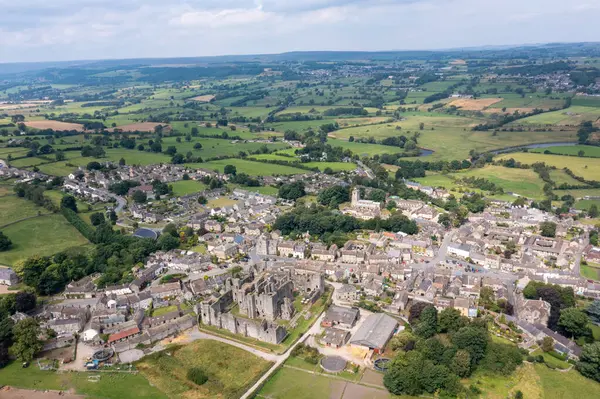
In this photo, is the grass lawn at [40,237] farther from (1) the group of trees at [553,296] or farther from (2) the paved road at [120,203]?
(1) the group of trees at [553,296]

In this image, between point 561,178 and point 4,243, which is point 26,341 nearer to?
point 4,243

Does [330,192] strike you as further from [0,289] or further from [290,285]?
[0,289]

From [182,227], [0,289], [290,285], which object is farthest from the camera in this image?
[182,227]

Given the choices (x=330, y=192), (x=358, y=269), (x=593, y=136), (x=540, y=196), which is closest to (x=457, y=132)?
(x=593, y=136)

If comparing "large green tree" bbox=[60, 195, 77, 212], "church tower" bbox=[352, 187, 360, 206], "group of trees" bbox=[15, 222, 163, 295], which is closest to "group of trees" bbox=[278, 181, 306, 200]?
"church tower" bbox=[352, 187, 360, 206]

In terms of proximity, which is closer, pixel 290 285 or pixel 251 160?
pixel 290 285

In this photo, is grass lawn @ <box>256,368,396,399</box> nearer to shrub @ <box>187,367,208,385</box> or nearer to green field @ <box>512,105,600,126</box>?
shrub @ <box>187,367,208,385</box>

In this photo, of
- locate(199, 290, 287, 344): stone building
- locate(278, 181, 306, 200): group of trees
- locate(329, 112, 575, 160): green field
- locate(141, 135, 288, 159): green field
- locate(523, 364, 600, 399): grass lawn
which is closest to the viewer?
locate(523, 364, 600, 399): grass lawn
